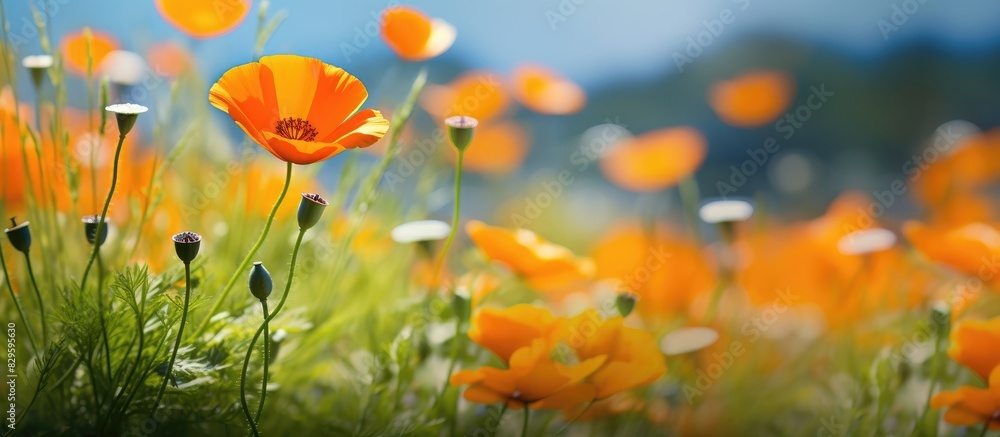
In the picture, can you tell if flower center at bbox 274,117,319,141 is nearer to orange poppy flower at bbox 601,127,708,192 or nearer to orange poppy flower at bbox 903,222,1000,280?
orange poppy flower at bbox 903,222,1000,280

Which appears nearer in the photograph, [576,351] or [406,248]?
[576,351]

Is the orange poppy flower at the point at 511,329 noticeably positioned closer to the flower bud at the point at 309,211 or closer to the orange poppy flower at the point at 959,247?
the flower bud at the point at 309,211

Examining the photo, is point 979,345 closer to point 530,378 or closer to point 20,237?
point 530,378

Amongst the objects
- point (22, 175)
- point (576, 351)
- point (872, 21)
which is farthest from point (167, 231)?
point (872, 21)

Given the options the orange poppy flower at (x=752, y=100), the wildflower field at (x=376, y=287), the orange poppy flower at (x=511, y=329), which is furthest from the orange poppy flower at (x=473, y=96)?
the orange poppy flower at (x=752, y=100)


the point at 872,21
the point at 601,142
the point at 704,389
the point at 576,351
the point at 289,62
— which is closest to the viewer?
the point at 289,62

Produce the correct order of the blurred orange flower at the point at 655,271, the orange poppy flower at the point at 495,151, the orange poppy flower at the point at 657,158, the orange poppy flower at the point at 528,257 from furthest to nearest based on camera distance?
the orange poppy flower at the point at 495,151 < the orange poppy flower at the point at 657,158 < the blurred orange flower at the point at 655,271 < the orange poppy flower at the point at 528,257

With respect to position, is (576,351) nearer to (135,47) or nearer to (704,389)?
(704,389)
